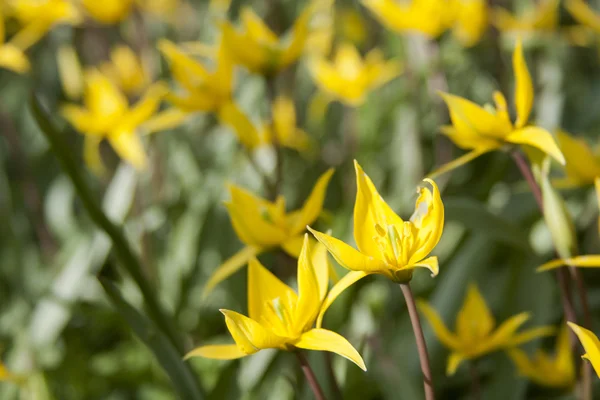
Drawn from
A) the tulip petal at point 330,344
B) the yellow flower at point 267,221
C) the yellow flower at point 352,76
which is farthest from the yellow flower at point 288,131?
the tulip petal at point 330,344

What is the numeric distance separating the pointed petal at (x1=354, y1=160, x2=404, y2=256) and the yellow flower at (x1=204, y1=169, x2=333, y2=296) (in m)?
0.13

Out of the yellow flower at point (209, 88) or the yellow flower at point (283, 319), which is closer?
the yellow flower at point (283, 319)

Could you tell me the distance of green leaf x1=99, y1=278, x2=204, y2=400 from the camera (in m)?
0.78

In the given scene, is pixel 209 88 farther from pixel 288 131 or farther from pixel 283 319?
pixel 288 131

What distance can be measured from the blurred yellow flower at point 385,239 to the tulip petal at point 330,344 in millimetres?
16

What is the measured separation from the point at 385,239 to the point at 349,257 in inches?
2.0

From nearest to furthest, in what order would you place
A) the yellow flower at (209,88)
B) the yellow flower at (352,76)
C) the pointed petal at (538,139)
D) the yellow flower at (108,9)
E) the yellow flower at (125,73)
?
the pointed petal at (538,139) < the yellow flower at (209,88) < the yellow flower at (352,76) < the yellow flower at (108,9) < the yellow flower at (125,73)

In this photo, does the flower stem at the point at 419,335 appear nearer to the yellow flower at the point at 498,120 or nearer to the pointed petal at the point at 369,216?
the pointed petal at the point at 369,216

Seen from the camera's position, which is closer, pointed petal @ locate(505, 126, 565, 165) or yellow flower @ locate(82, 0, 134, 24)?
pointed petal @ locate(505, 126, 565, 165)

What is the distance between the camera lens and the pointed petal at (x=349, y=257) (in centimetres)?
55

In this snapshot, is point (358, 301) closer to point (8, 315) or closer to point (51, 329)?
point (51, 329)

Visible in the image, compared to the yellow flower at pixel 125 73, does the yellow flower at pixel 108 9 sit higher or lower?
higher

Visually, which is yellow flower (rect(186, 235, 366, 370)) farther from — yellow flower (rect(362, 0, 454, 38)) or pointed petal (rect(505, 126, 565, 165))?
yellow flower (rect(362, 0, 454, 38))

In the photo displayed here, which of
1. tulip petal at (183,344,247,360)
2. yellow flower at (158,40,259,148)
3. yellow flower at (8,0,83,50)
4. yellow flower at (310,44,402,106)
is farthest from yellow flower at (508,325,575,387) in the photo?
yellow flower at (8,0,83,50)
